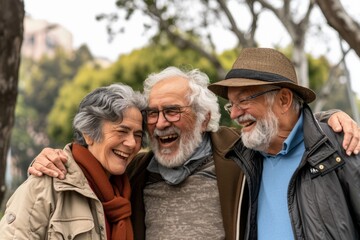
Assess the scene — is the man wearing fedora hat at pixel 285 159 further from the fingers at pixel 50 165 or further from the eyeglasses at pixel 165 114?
the fingers at pixel 50 165

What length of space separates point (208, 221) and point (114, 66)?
2614cm

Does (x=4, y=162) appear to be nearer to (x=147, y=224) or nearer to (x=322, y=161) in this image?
(x=147, y=224)

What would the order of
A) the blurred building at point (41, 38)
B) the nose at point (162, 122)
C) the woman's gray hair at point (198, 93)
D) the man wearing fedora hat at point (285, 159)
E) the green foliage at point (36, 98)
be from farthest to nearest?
the blurred building at point (41, 38) < the green foliage at point (36, 98) < the woman's gray hair at point (198, 93) < the nose at point (162, 122) < the man wearing fedora hat at point (285, 159)

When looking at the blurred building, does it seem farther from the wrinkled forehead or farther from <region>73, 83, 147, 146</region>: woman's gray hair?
<region>73, 83, 147, 146</region>: woman's gray hair

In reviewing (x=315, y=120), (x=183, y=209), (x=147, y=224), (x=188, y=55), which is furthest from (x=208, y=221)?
(x=188, y=55)

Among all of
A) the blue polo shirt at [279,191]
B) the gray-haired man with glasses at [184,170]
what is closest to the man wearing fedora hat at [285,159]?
the blue polo shirt at [279,191]

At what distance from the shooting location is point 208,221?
400 cm

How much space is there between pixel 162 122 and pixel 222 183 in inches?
24.3

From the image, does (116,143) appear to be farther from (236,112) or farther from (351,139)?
(351,139)

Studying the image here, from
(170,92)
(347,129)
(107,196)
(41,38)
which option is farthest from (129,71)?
(41,38)

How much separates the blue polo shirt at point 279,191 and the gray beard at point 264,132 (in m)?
0.11

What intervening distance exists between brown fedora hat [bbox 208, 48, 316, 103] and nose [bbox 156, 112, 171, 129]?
2.04ft

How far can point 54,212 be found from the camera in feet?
10.9

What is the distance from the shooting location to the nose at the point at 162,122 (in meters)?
4.15
